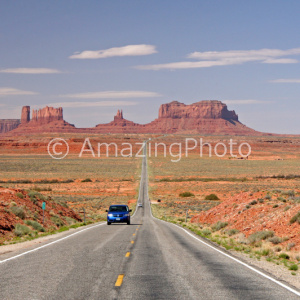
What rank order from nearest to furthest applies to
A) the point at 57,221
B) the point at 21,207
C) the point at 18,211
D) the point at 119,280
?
the point at 119,280, the point at 18,211, the point at 21,207, the point at 57,221

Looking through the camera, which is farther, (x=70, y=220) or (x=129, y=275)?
(x=70, y=220)

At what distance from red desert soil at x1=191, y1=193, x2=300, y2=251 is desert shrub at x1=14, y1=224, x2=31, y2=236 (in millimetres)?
11118

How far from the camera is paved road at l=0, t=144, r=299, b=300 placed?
29.6 feet

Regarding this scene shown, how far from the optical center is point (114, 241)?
1888 centimetres

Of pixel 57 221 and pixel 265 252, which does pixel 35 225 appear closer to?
pixel 57 221

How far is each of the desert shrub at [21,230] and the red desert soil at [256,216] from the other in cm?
1112

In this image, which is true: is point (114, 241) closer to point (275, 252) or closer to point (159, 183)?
point (275, 252)

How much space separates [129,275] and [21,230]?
1315 cm

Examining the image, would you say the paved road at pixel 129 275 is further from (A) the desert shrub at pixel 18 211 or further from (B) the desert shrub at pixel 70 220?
(B) the desert shrub at pixel 70 220

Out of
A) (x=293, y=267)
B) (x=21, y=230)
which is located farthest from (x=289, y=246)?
(x=21, y=230)

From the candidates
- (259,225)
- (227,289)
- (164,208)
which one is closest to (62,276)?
(227,289)

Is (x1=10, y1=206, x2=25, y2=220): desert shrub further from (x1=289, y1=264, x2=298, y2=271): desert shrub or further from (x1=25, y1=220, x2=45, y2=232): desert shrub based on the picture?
(x1=289, y1=264, x2=298, y2=271): desert shrub

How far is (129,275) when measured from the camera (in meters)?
10.9

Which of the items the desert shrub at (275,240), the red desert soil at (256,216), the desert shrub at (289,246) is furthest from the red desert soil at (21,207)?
the desert shrub at (289,246)
